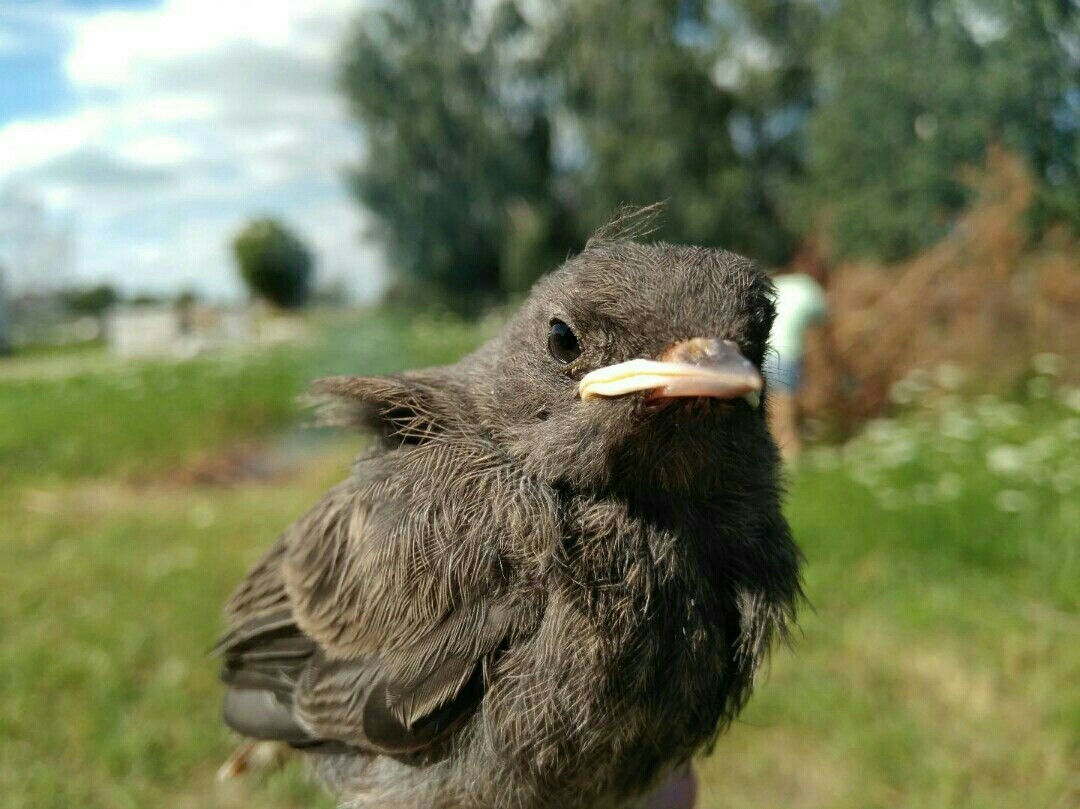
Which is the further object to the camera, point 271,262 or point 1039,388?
point 271,262

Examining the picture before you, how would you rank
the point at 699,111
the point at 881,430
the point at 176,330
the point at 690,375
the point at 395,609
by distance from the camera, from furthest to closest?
the point at 176,330 < the point at 699,111 < the point at 881,430 < the point at 395,609 < the point at 690,375

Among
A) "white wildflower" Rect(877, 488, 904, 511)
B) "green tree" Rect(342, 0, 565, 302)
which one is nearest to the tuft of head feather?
"white wildflower" Rect(877, 488, 904, 511)

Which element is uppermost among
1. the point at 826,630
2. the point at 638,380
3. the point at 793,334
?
the point at 638,380

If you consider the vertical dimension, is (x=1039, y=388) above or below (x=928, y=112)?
below

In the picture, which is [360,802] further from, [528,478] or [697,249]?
[697,249]

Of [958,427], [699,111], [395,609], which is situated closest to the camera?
[395,609]

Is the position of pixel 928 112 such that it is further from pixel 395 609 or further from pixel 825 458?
pixel 395 609

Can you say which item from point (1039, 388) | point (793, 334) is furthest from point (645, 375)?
point (1039, 388)
